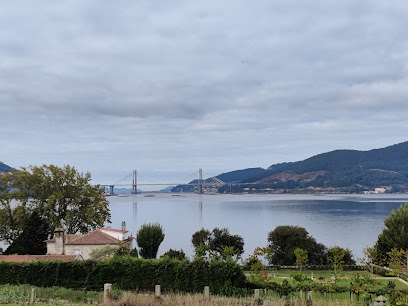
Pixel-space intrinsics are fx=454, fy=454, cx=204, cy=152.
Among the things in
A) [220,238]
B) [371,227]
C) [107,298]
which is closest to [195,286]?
[107,298]

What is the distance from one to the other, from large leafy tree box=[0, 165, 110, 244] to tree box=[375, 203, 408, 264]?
23.1 meters

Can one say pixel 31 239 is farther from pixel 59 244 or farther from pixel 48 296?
pixel 48 296

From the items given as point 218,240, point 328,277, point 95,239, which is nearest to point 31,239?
point 95,239

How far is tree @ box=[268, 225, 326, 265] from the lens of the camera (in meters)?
40.1

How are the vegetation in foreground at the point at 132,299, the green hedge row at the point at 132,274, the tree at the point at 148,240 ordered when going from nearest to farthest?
1. the vegetation in foreground at the point at 132,299
2. the green hedge row at the point at 132,274
3. the tree at the point at 148,240

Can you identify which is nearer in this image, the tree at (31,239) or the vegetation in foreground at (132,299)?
the vegetation in foreground at (132,299)

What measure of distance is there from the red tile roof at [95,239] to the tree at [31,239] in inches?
236

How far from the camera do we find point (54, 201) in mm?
35906

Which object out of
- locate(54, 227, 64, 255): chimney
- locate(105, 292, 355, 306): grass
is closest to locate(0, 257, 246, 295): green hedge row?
locate(105, 292, 355, 306): grass

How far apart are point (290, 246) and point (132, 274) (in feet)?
82.9

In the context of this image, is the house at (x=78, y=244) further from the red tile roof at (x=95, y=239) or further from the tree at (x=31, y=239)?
the tree at (x=31, y=239)

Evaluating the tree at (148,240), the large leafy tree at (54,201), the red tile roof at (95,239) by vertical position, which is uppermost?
the large leafy tree at (54,201)

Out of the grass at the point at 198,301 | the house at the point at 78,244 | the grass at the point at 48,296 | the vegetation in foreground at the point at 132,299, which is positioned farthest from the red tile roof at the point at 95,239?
the grass at the point at 198,301

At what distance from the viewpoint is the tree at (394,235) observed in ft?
121
